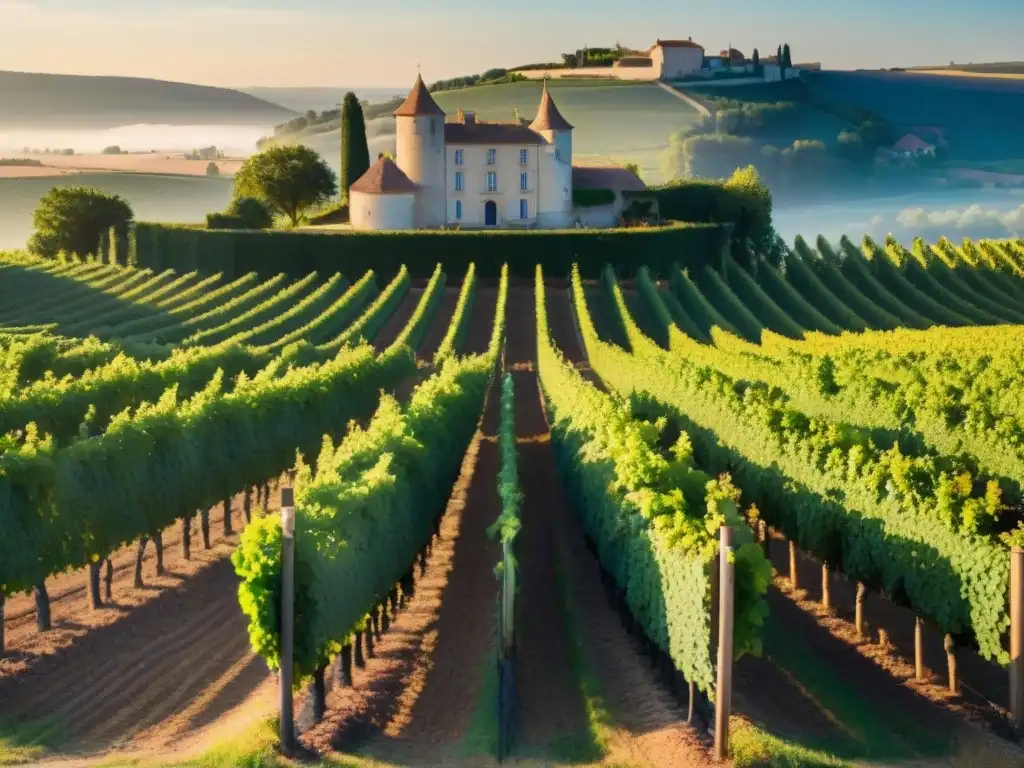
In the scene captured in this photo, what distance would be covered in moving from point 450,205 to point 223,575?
212 feet

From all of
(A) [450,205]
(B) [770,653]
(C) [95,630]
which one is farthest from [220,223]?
(B) [770,653]

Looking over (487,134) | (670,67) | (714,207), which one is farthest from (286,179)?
(670,67)

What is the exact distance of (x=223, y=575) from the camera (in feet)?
91.8

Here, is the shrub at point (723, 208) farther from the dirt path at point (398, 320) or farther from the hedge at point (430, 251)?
the dirt path at point (398, 320)

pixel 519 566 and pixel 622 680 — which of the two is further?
pixel 519 566

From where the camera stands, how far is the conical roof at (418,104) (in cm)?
8844

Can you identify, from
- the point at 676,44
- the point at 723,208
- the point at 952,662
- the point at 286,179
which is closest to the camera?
the point at 952,662

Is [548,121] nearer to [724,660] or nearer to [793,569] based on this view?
[793,569]

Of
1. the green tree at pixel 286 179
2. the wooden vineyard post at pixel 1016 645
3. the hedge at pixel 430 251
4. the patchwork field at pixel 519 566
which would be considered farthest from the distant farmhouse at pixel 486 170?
the wooden vineyard post at pixel 1016 645

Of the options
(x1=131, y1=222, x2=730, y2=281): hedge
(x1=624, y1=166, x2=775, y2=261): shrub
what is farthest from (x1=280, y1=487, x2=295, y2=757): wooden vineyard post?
(x1=624, y1=166, x2=775, y2=261): shrub

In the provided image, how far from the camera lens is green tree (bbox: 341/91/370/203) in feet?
318

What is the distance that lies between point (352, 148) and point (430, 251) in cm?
2144

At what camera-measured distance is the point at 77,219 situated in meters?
96.8

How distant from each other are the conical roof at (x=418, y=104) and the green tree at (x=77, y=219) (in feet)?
67.4
